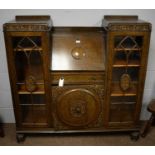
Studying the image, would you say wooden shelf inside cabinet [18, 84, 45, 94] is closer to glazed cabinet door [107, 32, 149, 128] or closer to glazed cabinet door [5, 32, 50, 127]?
glazed cabinet door [5, 32, 50, 127]

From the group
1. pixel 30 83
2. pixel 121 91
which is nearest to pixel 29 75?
pixel 30 83

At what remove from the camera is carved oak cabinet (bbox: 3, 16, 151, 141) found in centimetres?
172

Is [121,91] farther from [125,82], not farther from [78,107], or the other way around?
[78,107]

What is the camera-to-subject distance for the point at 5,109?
232cm

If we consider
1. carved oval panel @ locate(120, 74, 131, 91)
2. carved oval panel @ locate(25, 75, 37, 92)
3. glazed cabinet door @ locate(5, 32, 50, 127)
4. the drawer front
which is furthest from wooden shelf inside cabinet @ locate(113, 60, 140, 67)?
carved oval panel @ locate(25, 75, 37, 92)

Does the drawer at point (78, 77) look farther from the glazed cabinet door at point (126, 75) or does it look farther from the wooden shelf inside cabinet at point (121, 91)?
the wooden shelf inside cabinet at point (121, 91)

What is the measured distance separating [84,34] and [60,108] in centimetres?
75

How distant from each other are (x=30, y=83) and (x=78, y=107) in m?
0.50

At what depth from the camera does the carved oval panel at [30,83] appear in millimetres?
1833

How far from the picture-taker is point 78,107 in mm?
1896

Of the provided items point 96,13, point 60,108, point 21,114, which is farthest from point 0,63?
point 96,13

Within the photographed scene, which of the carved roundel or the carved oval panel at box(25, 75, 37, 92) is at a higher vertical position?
the carved oval panel at box(25, 75, 37, 92)

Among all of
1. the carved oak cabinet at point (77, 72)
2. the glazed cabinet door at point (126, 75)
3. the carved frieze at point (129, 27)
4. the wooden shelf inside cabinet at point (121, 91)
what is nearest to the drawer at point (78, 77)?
the carved oak cabinet at point (77, 72)

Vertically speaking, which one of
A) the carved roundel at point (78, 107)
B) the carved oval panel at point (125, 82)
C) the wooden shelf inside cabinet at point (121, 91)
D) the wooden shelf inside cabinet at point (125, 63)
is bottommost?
the carved roundel at point (78, 107)
